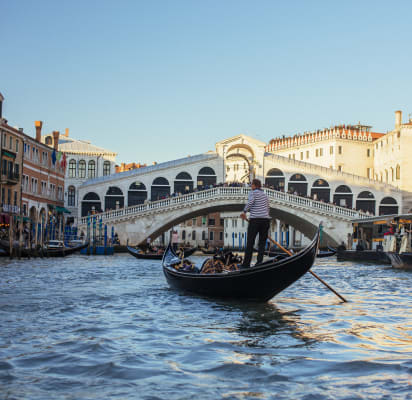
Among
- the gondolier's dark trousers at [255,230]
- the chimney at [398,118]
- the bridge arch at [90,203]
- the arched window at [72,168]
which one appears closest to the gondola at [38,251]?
the bridge arch at [90,203]

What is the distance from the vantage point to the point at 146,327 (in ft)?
20.3

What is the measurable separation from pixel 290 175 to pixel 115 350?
29223 millimetres

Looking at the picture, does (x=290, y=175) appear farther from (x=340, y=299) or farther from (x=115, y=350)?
(x=115, y=350)

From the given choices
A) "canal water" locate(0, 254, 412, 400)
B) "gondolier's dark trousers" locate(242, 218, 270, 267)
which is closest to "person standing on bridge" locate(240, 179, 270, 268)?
"gondolier's dark trousers" locate(242, 218, 270, 267)

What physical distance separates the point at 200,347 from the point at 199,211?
79.8 feet

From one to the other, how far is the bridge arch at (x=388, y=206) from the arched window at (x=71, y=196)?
1719cm

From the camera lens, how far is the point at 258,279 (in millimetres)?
7285

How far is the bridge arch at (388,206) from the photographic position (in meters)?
32.7

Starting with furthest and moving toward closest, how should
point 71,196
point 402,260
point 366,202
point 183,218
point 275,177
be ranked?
point 71,196
point 275,177
point 366,202
point 183,218
point 402,260

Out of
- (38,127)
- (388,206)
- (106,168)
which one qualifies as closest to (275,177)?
(388,206)

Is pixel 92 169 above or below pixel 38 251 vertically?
above

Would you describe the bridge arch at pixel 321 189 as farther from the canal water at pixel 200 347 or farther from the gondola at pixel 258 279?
the gondola at pixel 258 279

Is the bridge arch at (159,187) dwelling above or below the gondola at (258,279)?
above

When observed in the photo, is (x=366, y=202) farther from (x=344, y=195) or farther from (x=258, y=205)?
(x=258, y=205)
